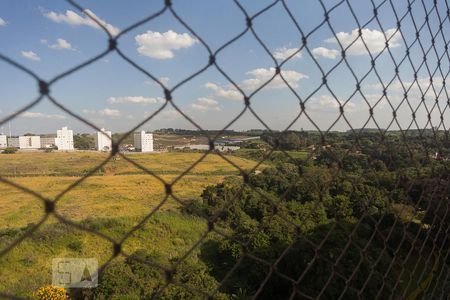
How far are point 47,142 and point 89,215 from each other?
15608 mm

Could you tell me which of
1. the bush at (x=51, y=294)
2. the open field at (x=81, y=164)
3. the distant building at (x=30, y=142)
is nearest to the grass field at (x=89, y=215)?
the open field at (x=81, y=164)

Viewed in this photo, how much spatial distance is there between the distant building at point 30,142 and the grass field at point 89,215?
123 centimetres

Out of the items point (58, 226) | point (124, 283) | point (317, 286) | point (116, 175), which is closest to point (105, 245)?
point (58, 226)

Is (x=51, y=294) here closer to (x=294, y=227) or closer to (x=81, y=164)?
(x=294, y=227)

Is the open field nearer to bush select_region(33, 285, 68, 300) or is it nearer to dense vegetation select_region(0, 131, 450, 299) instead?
dense vegetation select_region(0, 131, 450, 299)

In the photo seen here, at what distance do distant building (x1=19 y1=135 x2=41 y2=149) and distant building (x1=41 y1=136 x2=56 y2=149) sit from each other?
47 cm

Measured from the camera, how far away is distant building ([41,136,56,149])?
85.5ft

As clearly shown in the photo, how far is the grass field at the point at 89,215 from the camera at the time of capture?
34.6 feet

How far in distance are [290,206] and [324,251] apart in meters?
2.16

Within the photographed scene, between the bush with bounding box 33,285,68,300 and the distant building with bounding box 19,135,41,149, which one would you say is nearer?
the bush with bounding box 33,285,68,300

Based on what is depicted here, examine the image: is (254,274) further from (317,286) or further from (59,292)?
(59,292)

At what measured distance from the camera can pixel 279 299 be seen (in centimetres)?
640

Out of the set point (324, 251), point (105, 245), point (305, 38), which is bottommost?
point (105, 245)

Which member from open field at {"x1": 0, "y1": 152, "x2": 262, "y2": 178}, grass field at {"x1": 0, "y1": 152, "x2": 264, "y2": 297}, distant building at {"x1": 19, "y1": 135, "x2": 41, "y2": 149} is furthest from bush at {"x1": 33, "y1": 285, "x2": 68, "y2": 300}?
distant building at {"x1": 19, "y1": 135, "x2": 41, "y2": 149}
